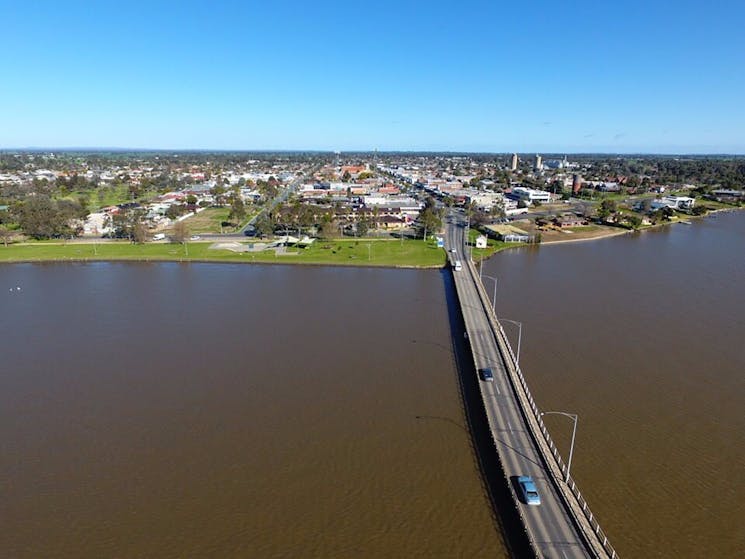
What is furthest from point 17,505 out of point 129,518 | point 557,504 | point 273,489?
point 557,504

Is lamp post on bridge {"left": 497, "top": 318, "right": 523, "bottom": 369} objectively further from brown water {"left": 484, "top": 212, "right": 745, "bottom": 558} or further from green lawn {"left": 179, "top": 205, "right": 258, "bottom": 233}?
green lawn {"left": 179, "top": 205, "right": 258, "bottom": 233}

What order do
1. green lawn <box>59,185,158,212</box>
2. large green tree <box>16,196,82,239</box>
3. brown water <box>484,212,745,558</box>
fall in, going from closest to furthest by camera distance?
brown water <box>484,212,745,558</box>, large green tree <box>16,196,82,239</box>, green lawn <box>59,185,158,212</box>

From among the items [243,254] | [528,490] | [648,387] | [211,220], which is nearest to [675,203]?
[648,387]

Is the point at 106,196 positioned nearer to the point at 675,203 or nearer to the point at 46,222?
the point at 46,222

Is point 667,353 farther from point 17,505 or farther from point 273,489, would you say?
point 17,505

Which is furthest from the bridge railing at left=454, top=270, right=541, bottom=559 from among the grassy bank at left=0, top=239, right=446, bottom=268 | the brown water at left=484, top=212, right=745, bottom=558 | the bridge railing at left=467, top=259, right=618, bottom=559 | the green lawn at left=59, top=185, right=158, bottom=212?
the green lawn at left=59, top=185, right=158, bottom=212

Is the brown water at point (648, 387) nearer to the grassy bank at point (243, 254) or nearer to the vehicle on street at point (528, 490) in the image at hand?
the vehicle on street at point (528, 490)
